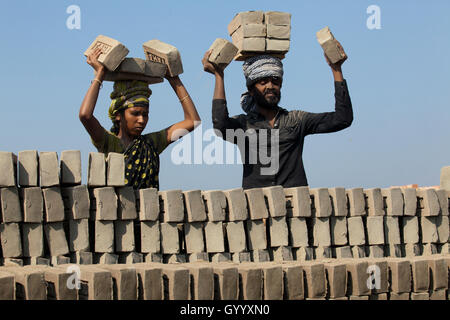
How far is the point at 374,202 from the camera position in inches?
238

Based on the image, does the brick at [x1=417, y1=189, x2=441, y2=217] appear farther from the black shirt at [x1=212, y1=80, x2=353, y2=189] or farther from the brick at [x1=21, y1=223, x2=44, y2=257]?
the brick at [x1=21, y1=223, x2=44, y2=257]

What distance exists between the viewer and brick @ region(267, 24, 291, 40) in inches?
260

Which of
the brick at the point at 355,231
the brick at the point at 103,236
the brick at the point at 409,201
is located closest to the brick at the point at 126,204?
the brick at the point at 103,236

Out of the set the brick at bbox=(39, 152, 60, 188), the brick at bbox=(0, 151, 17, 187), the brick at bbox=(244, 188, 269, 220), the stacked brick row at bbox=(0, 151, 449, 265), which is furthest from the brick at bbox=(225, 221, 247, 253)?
the brick at bbox=(0, 151, 17, 187)

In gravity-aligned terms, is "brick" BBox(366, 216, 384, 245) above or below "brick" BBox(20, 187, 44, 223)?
below

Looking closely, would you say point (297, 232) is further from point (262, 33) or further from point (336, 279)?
point (262, 33)

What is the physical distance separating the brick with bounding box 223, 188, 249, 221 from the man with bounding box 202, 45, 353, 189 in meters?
0.81

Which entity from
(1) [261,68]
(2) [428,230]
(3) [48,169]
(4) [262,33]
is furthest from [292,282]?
(4) [262,33]

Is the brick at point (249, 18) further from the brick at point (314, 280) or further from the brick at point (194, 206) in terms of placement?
the brick at point (314, 280)

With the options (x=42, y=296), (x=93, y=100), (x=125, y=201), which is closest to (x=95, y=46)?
(x=93, y=100)

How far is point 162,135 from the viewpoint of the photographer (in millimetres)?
6234

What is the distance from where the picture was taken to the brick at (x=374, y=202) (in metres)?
6.05
